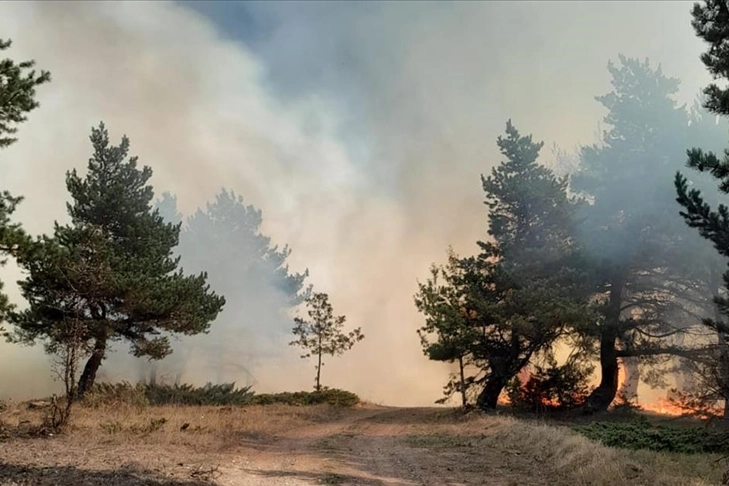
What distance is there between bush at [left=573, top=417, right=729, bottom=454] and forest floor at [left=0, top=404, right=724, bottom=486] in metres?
1.25

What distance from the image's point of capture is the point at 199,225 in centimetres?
5234

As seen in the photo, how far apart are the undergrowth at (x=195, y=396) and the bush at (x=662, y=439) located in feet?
54.0

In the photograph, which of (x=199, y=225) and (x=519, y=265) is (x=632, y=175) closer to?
(x=519, y=265)

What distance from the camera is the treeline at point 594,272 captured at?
988 inches

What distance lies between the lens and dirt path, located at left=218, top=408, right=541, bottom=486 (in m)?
9.78

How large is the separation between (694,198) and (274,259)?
4298cm

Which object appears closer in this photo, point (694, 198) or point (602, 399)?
point (694, 198)

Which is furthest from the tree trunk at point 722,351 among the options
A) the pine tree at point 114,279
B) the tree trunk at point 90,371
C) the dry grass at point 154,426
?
the tree trunk at point 90,371

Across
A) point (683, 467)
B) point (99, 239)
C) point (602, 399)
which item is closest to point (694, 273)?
point (602, 399)

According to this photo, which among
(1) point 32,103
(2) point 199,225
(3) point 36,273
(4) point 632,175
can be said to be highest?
(2) point 199,225

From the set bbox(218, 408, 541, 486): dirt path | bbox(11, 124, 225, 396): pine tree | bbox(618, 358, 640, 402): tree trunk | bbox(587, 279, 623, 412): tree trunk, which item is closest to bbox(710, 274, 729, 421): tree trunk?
bbox(587, 279, 623, 412): tree trunk

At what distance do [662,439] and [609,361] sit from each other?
11.8m

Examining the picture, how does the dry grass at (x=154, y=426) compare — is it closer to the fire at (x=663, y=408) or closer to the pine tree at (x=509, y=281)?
the pine tree at (x=509, y=281)

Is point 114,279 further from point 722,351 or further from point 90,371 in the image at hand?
point 722,351
